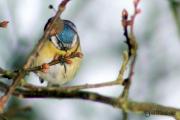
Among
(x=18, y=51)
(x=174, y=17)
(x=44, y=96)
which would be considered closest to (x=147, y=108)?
(x=44, y=96)

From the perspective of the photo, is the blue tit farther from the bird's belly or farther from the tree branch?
the tree branch

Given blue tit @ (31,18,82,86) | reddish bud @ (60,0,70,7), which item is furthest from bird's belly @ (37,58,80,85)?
reddish bud @ (60,0,70,7)

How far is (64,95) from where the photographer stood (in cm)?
107

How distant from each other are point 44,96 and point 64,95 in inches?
2.6

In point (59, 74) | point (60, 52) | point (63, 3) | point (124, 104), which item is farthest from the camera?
point (59, 74)

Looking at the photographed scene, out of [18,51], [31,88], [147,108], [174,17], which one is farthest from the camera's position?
[18,51]

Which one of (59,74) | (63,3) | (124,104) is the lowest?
(124,104)

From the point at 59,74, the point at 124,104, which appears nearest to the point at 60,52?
the point at 59,74

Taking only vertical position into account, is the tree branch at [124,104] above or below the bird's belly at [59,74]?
below

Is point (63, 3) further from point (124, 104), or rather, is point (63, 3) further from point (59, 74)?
point (59, 74)

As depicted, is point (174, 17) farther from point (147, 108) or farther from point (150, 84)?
point (150, 84)

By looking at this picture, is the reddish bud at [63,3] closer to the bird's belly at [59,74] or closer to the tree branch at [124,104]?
the tree branch at [124,104]

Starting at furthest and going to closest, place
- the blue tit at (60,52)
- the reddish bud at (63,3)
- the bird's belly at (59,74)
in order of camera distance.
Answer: the bird's belly at (59,74) < the blue tit at (60,52) < the reddish bud at (63,3)

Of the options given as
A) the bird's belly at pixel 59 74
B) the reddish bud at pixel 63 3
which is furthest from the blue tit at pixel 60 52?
the reddish bud at pixel 63 3
